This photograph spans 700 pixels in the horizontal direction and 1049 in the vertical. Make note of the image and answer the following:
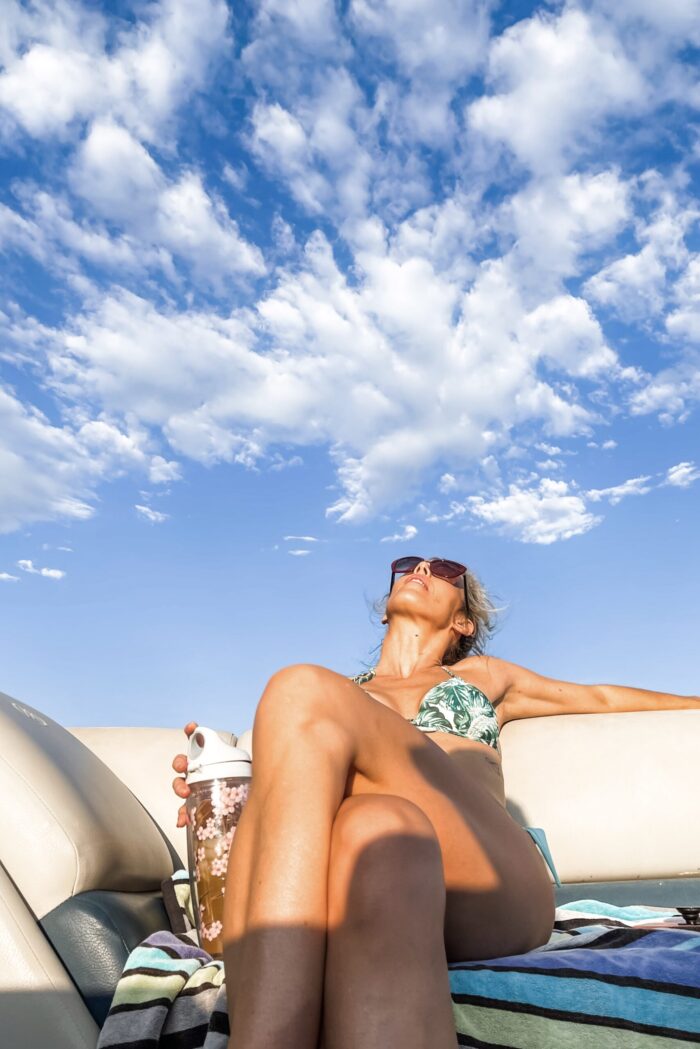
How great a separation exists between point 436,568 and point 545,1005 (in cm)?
204

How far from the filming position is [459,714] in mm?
2186

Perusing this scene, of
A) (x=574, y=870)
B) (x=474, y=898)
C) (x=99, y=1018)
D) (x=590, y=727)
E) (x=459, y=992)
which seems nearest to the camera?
(x=459, y=992)

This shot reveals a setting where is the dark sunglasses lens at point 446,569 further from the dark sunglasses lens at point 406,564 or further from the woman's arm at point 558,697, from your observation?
the woman's arm at point 558,697

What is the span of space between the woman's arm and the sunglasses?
1.12 ft

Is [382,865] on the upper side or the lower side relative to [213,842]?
lower

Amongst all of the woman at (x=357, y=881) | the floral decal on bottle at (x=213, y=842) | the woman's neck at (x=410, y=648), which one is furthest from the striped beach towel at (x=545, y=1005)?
the woman's neck at (x=410, y=648)

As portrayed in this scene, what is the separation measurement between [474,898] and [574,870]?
157cm

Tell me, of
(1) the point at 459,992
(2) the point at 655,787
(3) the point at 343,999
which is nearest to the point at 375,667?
(2) the point at 655,787

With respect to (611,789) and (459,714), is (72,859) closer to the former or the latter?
(459,714)

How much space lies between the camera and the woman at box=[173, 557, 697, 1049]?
1043mm

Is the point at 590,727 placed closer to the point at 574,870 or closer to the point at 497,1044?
the point at 574,870

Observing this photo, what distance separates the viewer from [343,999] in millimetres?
1043

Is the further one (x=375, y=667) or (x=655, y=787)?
(x=375, y=667)

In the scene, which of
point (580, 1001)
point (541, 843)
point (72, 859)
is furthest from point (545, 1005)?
point (541, 843)
